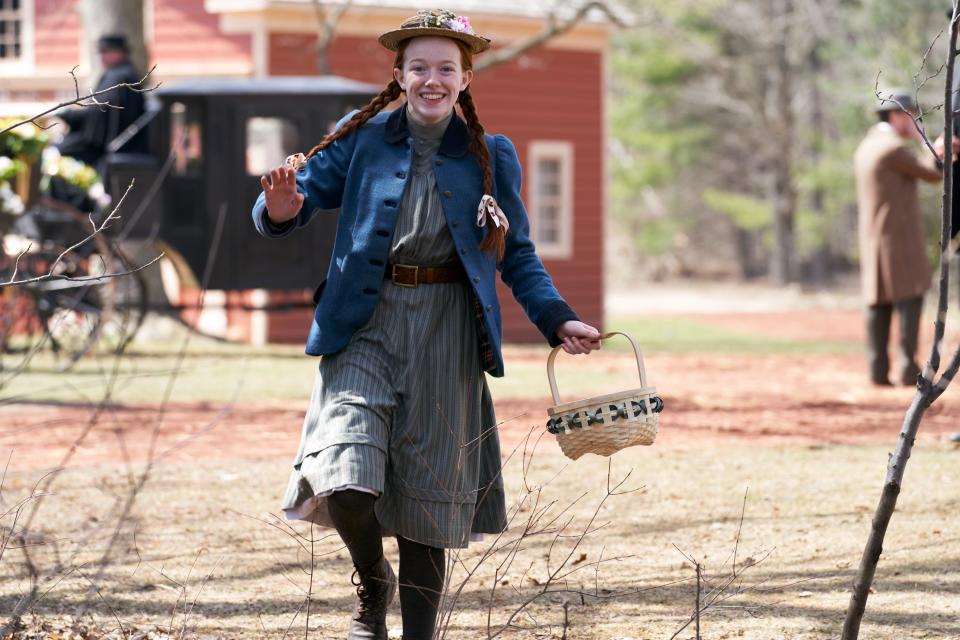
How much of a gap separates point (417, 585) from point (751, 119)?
103 feet

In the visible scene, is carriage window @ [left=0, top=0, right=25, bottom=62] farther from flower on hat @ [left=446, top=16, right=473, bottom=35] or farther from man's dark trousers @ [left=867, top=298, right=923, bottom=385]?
flower on hat @ [left=446, top=16, right=473, bottom=35]

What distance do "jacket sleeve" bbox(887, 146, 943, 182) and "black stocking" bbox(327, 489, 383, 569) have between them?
7554 millimetres

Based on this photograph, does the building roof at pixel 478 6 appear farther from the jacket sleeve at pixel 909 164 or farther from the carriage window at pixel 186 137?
the jacket sleeve at pixel 909 164

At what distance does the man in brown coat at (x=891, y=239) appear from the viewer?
11.1 m

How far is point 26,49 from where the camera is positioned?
2156cm

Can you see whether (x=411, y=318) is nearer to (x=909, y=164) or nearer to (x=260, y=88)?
(x=909, y=164)

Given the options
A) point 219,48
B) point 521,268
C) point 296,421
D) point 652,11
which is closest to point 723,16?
point 652,11

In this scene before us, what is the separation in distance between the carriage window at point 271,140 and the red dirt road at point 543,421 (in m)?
4.29

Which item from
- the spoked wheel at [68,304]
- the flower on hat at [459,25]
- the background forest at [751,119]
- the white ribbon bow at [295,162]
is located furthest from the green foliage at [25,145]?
the background forest at [751,119]

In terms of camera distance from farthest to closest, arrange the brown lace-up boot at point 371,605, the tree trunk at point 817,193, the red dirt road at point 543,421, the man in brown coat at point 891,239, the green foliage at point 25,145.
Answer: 1. the tree trunk at point 817,193
2. the green foliage at point 25,145
3. the man in brown coat at point 891,239
4. the red dirt road at point 543,421
5. the brown lace-up boot at point 371,605

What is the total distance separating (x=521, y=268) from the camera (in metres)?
4.37

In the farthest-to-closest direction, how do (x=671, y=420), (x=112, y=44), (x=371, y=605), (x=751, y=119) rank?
(x=751, y=119) → (x=112, y=44) → (x=671, y=420) → (x=371, y=605)

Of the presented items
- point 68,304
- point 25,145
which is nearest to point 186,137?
point 25,145

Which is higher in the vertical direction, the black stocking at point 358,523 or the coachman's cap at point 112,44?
the coachman's cap at point 112,44
